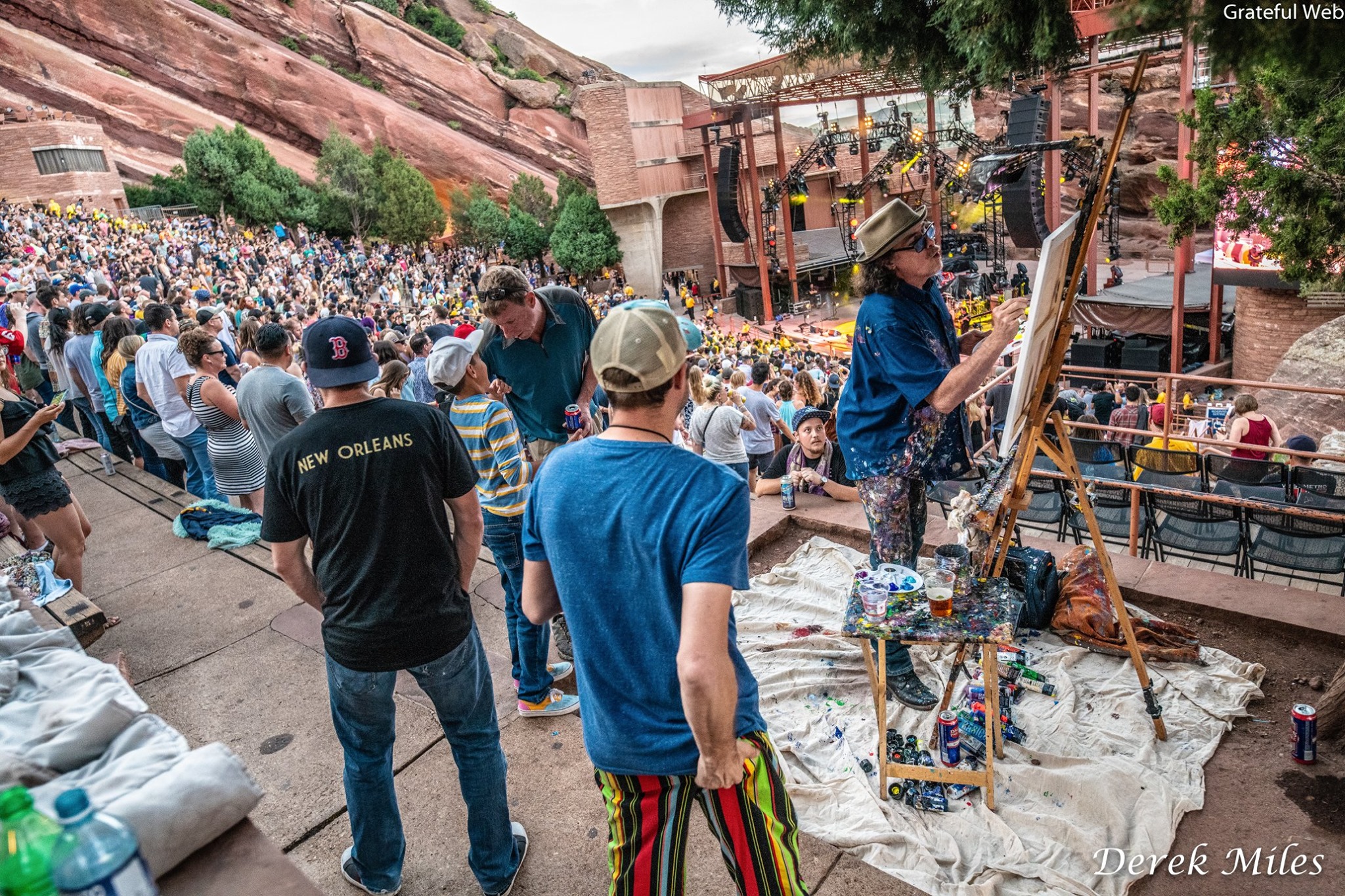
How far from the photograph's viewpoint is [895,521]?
357cm

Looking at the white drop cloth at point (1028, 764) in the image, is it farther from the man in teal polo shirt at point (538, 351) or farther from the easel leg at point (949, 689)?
the man in teal polo shirt at point (538, 351)

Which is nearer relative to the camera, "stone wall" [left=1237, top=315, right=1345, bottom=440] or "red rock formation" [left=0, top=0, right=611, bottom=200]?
"stone wall" [left=1237, top=315, right=1345, bottom=440]

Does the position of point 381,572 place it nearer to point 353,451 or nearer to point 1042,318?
point 353,451

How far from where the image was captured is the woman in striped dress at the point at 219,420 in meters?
5.48

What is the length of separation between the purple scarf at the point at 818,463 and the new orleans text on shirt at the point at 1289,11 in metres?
4.03

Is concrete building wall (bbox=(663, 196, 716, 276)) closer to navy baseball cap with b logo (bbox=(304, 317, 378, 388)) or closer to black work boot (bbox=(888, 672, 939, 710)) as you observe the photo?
black work boot (bbox=(888, 672, 939, 710))

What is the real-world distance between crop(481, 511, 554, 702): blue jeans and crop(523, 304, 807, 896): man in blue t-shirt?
63.5 inches

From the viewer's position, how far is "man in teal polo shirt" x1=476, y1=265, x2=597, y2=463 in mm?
3592

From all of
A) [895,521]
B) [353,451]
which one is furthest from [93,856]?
[895,521]

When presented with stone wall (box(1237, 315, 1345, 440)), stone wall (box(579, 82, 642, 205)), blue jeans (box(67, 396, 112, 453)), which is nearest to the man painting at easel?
blue jeans (box(67, 396, 112, 453))

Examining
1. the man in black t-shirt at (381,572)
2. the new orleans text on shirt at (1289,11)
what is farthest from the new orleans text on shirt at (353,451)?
the new orleans text on shirt at (1289,11)

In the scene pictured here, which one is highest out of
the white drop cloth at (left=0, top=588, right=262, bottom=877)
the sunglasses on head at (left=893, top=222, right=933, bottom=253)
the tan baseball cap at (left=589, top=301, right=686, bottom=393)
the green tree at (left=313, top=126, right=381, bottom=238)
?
the green tree at (left=313, top=126, right=381, bottom=238)

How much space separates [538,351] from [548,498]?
200cm

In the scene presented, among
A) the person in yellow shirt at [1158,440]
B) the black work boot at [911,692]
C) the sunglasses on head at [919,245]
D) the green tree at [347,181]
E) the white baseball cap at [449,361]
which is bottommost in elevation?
the person in yellow shirt at [1158,440]
